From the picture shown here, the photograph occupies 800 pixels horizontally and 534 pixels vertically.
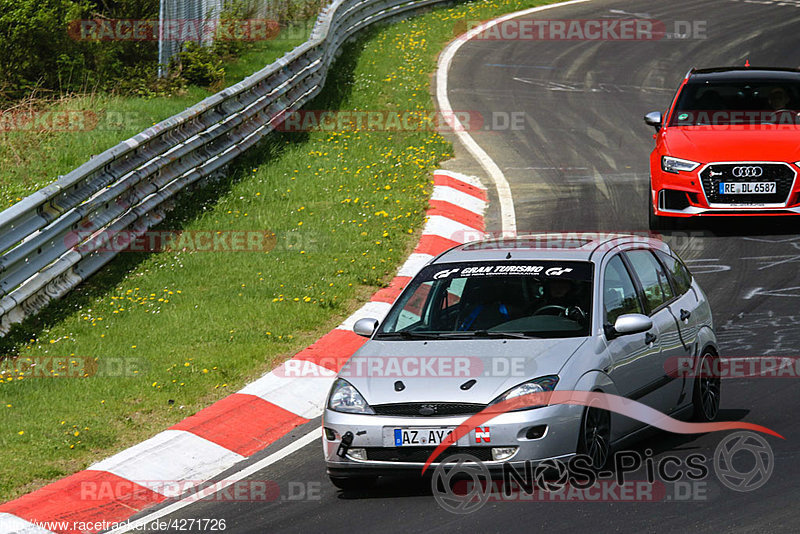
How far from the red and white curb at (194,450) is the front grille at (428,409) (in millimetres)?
1780

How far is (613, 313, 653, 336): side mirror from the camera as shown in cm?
762

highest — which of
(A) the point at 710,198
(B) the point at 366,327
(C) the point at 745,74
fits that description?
(C) the point at 745,74

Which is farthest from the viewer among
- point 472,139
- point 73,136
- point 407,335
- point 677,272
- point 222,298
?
point 472,139

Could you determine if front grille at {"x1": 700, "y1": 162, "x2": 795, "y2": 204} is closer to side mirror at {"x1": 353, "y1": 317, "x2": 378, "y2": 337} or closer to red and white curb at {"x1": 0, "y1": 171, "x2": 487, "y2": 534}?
red and white curb at {"x1": 0, "y1": 171, "x2": 487, "y2": 534}

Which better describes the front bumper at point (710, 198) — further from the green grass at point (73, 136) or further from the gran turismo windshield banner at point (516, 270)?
the green grass at point (73, 136)

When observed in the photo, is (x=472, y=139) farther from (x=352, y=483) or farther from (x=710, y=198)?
(x=352, y=483)

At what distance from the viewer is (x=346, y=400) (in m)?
7.43

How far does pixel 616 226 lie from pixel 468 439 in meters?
8.35

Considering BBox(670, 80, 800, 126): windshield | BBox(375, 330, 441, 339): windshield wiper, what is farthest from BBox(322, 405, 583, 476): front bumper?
BBox(670, 80, 800, 126): windshield

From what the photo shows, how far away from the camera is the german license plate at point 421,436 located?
6.96m

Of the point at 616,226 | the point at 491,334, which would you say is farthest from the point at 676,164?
the point at 491,334

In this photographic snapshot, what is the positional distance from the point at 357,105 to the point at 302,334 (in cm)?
1046

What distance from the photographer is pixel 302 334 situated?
1148 centimetres

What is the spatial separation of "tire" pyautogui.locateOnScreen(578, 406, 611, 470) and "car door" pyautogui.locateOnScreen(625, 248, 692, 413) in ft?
1.94
